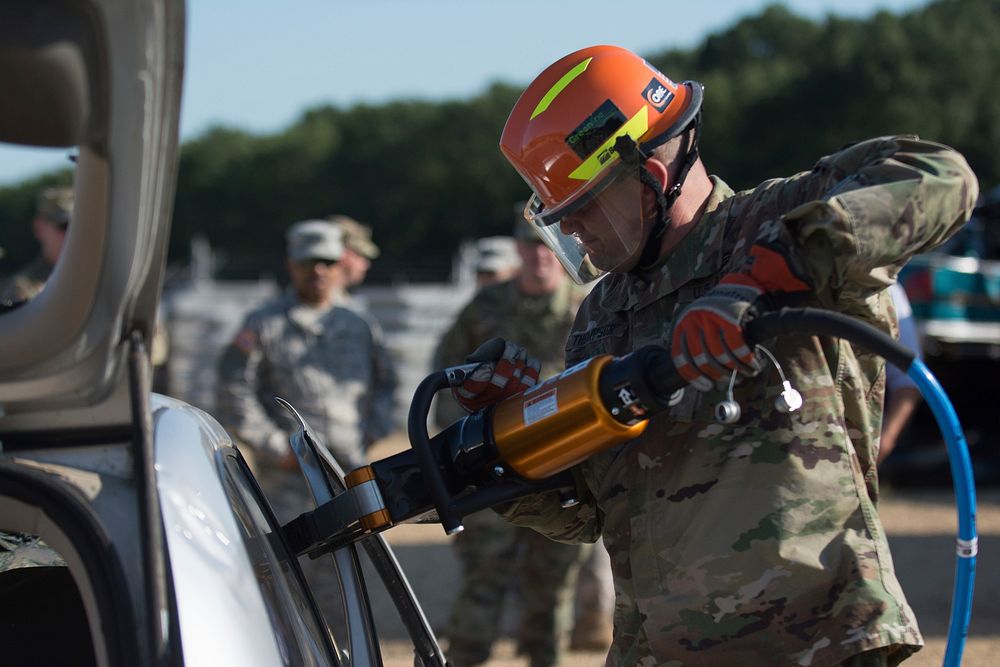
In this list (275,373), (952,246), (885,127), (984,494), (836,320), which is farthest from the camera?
(885,127)

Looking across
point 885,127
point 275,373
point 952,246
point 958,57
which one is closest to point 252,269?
point 952,246

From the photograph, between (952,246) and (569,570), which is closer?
(569,570)

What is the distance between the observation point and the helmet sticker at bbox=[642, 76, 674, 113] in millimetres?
2391

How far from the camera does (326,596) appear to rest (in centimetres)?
518

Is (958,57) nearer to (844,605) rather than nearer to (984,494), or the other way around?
(984,494)

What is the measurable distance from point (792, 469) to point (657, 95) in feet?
2.71

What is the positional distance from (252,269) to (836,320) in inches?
1089

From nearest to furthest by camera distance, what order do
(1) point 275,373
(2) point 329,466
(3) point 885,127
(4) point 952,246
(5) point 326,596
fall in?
(2) point 329,466 → (5) point 326,596 → (1) point 275,373 → (4) point 952,246 → (3) point 885,127

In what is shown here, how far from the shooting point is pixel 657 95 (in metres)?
2.41

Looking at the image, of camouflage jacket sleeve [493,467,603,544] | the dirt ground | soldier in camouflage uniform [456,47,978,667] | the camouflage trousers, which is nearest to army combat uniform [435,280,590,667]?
the camouflage trousers

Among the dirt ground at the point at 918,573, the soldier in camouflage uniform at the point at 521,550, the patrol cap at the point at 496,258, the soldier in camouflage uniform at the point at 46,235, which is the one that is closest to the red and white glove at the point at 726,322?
the soldier in camouflage uniform at the point at 521,550

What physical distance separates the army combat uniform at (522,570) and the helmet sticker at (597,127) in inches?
123

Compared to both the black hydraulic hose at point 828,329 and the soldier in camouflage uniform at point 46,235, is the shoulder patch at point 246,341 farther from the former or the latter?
the black hydraulic hose at point 828,329

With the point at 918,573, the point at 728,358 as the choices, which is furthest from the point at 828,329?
the point at 918,573
